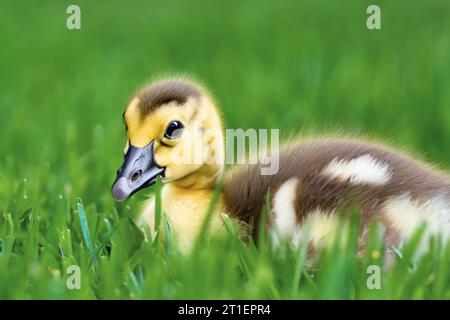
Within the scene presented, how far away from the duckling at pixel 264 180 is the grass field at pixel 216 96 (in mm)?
89

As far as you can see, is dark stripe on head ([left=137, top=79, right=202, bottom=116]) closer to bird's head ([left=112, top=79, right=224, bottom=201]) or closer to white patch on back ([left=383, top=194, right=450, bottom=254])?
bird's head ([left=112, top=79, right=224, bottom=201])

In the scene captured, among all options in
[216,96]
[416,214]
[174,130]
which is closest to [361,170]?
[416,214]

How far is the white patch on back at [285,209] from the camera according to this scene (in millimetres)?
1852

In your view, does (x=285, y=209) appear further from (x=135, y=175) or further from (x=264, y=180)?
(x=135, y=175)

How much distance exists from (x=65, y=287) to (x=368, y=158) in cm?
63

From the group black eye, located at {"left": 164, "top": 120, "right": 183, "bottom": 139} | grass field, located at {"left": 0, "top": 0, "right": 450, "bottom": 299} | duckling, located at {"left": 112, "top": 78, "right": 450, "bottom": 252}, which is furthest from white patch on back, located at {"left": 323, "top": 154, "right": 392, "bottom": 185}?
black eye, located at {"left": 164, "top": 120, "right": 183, "bottom": 139}

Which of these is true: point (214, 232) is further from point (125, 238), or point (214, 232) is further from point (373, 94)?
point (373, 94)

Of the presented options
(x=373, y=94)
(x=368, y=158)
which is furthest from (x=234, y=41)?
(x=368, y=158)

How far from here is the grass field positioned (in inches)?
63.4

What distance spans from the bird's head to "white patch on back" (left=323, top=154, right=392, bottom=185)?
23cm

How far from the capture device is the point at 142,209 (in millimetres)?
2072

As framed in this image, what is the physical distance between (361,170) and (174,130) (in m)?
0.34

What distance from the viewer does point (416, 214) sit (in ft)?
6.08

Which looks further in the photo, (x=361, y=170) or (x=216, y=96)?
(x=216, y=96)
